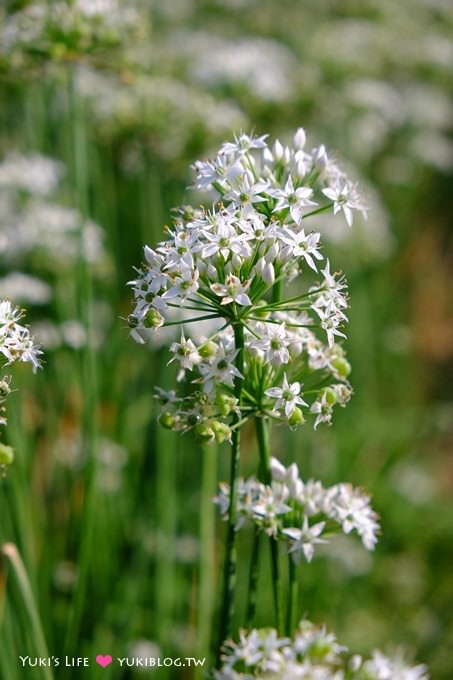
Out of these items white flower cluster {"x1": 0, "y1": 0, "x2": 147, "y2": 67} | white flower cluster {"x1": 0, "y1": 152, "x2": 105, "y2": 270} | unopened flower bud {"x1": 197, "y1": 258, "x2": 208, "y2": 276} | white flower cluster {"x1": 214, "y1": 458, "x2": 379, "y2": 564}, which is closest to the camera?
unopened flower bud {"x1": 197, "y1": 258, "x2": 208, "y2": 276}

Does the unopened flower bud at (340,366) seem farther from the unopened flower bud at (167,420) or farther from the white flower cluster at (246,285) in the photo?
the unopened flower bud at (167,420)

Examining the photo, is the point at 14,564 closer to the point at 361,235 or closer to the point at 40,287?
the point at 40,287

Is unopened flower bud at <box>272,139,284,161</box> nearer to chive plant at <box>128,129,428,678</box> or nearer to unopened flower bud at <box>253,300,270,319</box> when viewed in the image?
chive plant at <box>128,129,428,678</box>

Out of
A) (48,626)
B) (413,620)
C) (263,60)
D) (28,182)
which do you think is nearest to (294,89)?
(263,60)

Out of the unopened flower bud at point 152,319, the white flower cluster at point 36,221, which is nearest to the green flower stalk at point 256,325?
the unopened flower bud at point 152,319

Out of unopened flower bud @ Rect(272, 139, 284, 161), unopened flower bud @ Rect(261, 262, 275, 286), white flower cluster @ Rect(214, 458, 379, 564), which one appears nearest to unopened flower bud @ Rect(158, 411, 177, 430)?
white flower cluster @ Rect(214, 458, 379, 564)
